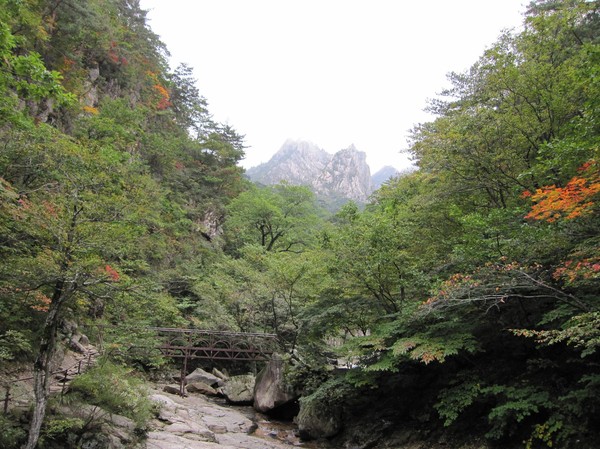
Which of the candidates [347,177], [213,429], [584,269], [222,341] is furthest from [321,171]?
[584,269]

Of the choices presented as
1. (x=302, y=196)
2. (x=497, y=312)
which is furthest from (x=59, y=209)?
(x=302, y=196)

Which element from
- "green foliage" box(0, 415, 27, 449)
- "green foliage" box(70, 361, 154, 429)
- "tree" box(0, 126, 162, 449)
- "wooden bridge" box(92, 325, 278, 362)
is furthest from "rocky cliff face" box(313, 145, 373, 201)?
"green foliage" box(0, 415, 27, 449)

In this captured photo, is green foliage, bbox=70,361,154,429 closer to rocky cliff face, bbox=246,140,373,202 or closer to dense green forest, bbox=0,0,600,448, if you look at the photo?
dense green forest, bbox=0,0,600,448

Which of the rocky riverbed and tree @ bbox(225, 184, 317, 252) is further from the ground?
tree @ bbox(225, 184, 317, 252)

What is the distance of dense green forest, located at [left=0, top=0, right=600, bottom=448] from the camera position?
22.5 feet

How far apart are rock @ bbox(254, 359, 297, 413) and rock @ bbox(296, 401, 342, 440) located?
85.5 inches

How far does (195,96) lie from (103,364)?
121 ft

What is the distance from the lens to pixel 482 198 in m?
11.8

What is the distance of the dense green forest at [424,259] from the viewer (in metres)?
6.85

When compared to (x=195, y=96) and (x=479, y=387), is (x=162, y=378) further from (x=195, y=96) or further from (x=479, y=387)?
(x=195, y=96)

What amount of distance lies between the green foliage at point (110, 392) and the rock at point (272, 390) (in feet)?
22.7

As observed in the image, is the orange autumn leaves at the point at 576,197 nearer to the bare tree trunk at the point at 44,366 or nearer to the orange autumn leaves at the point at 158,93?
the bare tree trunk at the point at 44,366

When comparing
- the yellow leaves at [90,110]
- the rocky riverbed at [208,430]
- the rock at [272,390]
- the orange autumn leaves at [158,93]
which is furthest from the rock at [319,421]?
the orange autumn leaves at [158,93]

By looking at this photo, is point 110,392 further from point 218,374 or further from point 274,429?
point 218,374
